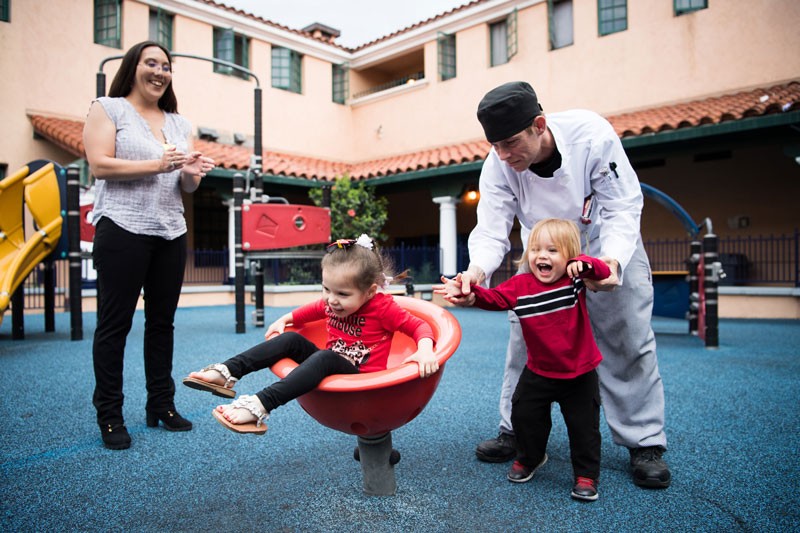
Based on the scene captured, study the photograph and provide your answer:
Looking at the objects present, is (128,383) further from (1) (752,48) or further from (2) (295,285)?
(1) (752,48)

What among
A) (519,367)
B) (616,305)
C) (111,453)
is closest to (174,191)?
(111,453)

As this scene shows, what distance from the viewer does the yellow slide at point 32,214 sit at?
5.29 metres

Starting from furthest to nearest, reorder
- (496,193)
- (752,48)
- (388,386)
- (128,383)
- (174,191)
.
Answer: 1. (752,48)
2. (128,383)
3. (174,191)
4. (496,193)
5. (388,386)

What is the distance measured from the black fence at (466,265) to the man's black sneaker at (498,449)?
723 centimetres

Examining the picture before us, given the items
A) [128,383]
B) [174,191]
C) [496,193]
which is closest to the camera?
[496,193]

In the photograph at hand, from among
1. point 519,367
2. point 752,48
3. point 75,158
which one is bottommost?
point 519,367

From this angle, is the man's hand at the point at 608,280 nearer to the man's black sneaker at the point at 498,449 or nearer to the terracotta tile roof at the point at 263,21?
the man's black sneaker at the point at 498,449

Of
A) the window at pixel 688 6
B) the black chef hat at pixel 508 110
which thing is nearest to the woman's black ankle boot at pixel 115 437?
the black chef hat at pixel 508 110

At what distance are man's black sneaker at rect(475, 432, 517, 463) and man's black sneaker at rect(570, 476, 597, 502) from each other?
440 millimetres

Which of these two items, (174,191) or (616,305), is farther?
(174,191)

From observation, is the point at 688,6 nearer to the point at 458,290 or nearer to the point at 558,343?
the point at 558,343

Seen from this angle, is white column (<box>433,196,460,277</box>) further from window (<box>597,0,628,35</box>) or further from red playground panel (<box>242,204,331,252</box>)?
red playground panel (<box>242,204,331,252</box>)

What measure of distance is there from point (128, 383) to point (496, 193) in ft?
10.4

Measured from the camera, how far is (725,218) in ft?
37.6
